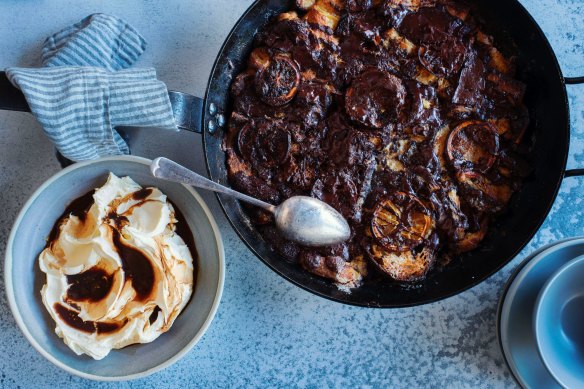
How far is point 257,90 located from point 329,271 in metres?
0.78

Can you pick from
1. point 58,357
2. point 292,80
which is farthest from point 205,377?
point 292,80

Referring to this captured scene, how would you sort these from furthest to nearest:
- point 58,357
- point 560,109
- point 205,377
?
point 205,377 → point 58,357 → point 560,109

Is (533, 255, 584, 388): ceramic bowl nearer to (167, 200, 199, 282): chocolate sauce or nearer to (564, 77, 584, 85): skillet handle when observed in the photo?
(564, 77, 584, 85): skillet handle

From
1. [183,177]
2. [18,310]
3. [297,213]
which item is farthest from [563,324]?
[18,310]

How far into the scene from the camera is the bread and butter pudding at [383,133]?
2.18 m

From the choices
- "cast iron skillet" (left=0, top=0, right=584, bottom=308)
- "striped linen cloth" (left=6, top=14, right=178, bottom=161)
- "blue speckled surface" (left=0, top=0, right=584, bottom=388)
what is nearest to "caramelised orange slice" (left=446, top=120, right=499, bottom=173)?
"cast iron skillet" (left=0, top=0, right=584, bottom=308)

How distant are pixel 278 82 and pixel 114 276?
1033 millimetres

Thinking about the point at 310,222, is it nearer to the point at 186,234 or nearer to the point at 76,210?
the point at 186,234

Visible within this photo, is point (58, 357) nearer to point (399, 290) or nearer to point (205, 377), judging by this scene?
point (205, 377)

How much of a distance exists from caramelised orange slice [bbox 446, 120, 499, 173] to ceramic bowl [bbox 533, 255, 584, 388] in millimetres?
500

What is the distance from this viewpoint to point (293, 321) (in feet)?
8.27

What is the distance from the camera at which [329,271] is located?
2225 mm

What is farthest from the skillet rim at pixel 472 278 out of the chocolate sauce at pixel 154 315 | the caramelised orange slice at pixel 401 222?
the chocolate sauce at pixel 154 315

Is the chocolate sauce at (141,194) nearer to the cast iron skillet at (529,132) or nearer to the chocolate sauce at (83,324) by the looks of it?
the cast iron skillet at (529,132)
